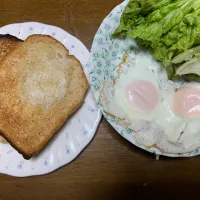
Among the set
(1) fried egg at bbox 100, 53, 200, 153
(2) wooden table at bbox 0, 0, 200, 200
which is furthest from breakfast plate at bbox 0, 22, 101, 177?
(1) fried egg at bbox 100, 53, 200, 153

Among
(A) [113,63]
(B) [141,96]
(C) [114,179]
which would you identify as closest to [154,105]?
(B) [141,96]

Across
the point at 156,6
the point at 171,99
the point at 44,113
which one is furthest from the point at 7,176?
the point at 156,6

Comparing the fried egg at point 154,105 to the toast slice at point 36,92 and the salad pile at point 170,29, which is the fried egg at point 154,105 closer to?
the salad pile at point 170,29

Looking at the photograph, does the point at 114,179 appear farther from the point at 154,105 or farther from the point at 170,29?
the point at 170,29

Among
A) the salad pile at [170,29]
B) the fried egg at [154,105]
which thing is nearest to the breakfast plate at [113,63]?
the fried egg at [154,105]

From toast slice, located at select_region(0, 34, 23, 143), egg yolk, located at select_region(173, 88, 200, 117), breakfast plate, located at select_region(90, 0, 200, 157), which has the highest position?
toast slice, located at select_region(0, 34, 23, 143)

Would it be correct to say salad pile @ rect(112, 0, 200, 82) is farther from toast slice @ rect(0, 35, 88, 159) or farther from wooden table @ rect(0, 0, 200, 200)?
wooden table @ rect(0, 0, 200, 200)
